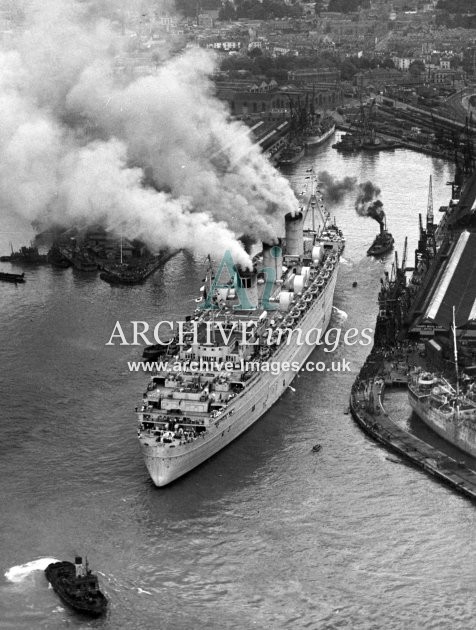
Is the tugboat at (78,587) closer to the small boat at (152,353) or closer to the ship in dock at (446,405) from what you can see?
the ship in dock at (446,405)

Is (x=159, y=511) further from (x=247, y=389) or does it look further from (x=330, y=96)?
(x=330, y=96)

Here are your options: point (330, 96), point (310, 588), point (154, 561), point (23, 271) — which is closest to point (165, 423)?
point (154, 561)

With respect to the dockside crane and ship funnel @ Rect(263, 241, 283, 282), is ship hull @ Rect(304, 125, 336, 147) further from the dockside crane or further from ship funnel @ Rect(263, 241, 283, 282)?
ship funnel @ Rect(263, 241, 283, 282)

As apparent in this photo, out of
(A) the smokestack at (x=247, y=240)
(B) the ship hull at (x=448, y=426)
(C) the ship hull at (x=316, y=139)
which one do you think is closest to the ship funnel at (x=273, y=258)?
(B) the ship hull at (x=448, y=426)

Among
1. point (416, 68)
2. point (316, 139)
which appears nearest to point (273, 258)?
point (316, 139)

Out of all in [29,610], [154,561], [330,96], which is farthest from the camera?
[330,96]

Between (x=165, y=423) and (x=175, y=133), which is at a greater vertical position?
(x=175, y=133)

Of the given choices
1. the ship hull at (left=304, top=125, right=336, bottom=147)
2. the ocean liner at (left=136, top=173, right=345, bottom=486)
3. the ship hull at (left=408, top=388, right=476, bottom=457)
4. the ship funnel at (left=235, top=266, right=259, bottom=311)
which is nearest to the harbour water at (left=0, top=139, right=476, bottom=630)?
the ocean liner at (left=136, top=173, right=345, bottom=486)
